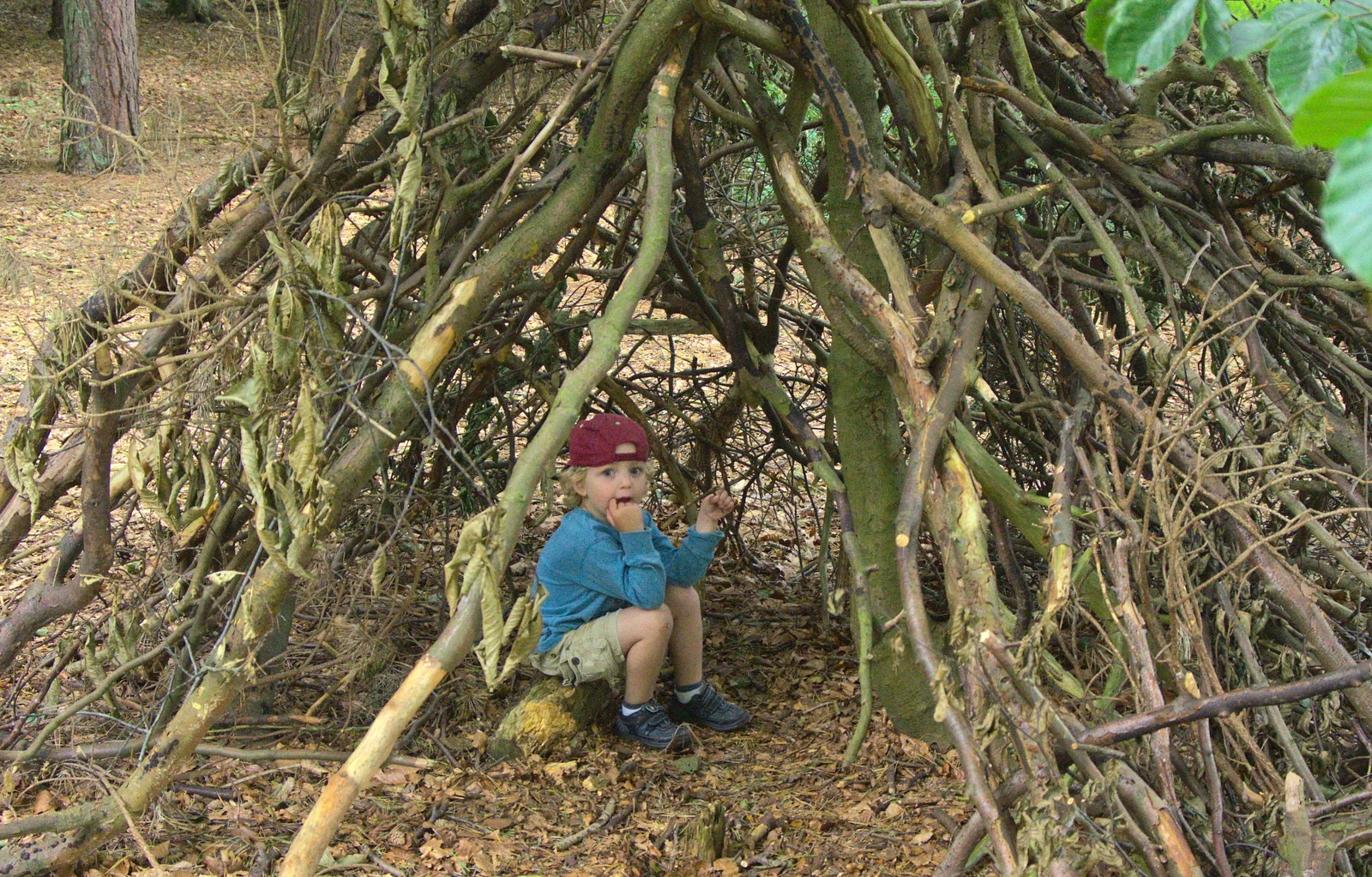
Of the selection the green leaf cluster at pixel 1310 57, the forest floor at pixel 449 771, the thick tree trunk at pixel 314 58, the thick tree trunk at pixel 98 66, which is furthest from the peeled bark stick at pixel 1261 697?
the thick tree trunk at pixel 98 66

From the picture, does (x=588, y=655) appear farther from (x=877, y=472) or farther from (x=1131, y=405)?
(x=1131, y=405)

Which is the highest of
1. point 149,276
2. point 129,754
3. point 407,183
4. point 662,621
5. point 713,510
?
point 407,183

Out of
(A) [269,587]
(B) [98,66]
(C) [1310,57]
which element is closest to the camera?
(C) [1310,57]

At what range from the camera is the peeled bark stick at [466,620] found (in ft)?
6.68

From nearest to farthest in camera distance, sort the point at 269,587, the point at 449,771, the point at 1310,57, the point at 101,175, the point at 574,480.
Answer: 1. the point at 1310,57
2. the point at 269,587
3. the point at 101,175
4. the point at 449,771
5. the point at 574,480

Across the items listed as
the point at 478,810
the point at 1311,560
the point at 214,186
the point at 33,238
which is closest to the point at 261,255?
the point at 214,186

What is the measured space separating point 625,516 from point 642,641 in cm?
39

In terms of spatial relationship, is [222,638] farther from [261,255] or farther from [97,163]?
[97,163]

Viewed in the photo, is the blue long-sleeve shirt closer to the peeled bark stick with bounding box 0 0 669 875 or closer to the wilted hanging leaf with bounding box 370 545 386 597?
the peeled bark stick with bounding box 0 0 669 875

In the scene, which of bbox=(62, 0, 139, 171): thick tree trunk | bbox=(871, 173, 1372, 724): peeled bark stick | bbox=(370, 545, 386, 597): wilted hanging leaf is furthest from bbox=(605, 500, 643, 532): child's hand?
bbox=(62, 0, 139, 171): thick tree trunk

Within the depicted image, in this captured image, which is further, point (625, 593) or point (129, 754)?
point (625, 593)

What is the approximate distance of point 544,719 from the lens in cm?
338

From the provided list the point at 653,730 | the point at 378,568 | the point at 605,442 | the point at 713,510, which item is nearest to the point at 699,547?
the point at 713,510

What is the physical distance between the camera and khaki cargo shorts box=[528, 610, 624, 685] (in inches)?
134
